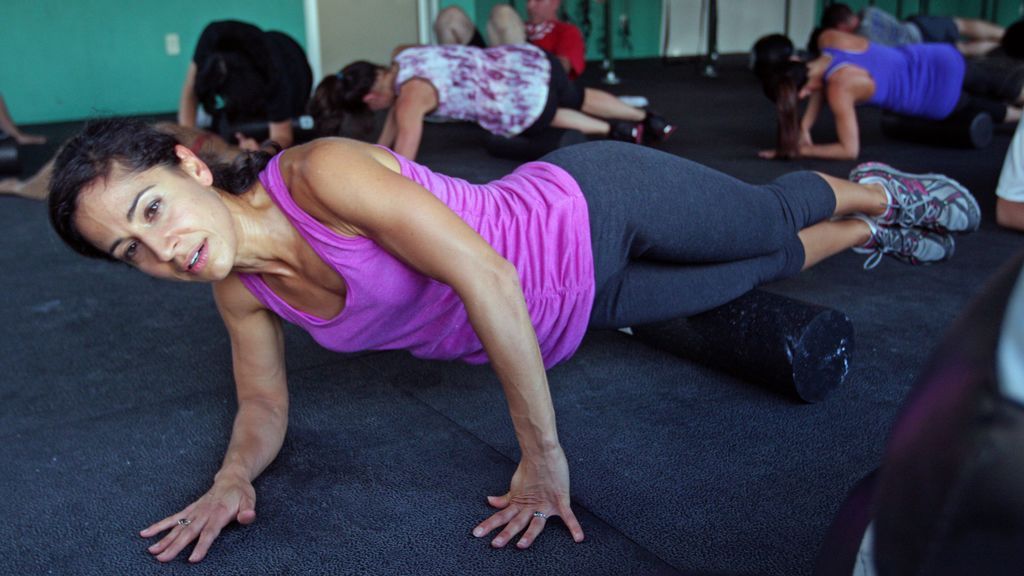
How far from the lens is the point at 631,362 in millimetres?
1854

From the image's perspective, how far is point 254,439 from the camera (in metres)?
1.43

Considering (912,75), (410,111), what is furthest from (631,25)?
(410,111)

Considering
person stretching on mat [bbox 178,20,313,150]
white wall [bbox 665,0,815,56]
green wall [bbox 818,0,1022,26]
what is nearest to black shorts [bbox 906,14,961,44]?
white wall [bbox 665,0,815,56]

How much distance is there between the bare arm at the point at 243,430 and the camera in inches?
49.5

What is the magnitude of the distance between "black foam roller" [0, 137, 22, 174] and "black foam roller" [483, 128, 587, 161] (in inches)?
93.1

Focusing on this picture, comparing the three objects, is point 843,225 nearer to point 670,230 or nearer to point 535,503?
point 670,230

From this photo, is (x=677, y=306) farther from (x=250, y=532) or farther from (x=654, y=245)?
(x=250, y=532)

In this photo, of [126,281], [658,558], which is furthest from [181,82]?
[658,558]

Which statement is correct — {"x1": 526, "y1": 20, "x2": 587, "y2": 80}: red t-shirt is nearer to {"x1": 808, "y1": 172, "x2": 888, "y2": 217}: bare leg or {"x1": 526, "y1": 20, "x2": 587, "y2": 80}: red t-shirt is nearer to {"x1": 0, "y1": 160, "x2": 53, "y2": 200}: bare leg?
{"x1": 0, "y1": 160, "x2": 53, "y2": 200}: bare leg

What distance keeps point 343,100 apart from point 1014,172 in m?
2.22

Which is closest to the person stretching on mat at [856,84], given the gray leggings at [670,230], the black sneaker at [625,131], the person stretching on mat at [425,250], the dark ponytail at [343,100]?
the black sneaker at [625,131]

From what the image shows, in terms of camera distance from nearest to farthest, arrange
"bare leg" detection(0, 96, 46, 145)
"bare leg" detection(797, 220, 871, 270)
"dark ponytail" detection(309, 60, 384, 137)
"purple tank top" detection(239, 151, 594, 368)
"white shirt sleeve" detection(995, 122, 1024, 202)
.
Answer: "purple tank top" detection(239, 151, 594, 368)
"bare leg" detection(797, 220, 871, 270)
"white shirt sleeve" detection(995, 122, 1024, 202)
"dark ponytail" detection(309, 60, 384, 137)
"bare leg" detection(0, 96, 46, 145)

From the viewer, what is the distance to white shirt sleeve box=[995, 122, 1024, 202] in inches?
95.9

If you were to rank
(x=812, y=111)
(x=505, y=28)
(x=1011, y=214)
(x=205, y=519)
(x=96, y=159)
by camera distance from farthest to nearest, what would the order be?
1. (x=505, y=28)
2. (x=812, y=111)
3. (x=1011, y=214)
4. (x=205, y=519)
5. (x=96, y=159)
